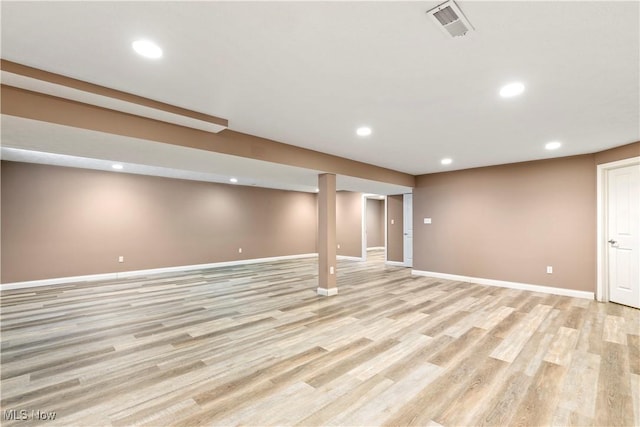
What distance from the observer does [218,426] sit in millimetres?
1816

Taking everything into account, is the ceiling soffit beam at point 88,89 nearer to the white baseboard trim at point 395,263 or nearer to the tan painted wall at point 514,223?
the tan painted wall at point 514,223

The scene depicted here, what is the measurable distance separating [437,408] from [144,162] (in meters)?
4.60

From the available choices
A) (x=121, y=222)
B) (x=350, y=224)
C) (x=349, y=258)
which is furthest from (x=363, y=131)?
(x=349, y=258)

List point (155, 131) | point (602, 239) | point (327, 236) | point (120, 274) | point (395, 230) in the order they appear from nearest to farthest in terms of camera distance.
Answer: point (155, 131) < point (602, 239) < point (327, 236) < point (120, 274) < point (395, 230)

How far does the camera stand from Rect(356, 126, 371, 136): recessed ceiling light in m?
3.74

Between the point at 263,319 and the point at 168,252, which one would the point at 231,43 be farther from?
the point at 168,252

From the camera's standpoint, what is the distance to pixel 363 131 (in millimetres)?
3855

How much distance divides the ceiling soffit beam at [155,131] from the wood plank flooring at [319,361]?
2258 millimetres

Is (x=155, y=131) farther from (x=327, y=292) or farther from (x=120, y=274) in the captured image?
(x=120, y=274)

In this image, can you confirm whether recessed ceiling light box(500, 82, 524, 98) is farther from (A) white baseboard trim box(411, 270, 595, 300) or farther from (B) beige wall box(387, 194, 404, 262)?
(B) beige wall box(387, 194, 404, 262)

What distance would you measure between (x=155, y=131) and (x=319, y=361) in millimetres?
3022

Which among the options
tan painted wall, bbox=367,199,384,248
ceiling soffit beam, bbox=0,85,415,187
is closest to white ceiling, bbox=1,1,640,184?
ceiling soffit beam, bbox=0,85,415,187

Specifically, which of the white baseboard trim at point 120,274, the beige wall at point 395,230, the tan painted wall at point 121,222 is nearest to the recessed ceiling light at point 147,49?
the tan painted wall at point 121,222

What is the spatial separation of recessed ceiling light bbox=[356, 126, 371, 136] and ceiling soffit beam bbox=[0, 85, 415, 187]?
1159 millimetres
